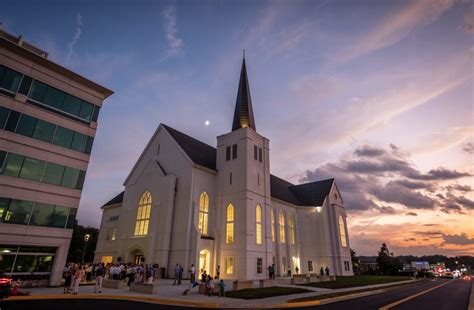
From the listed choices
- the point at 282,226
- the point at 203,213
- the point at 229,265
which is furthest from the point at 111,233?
the point at 282,226

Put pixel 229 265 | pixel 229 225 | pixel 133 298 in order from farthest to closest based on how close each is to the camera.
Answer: pixel 229 225 → pixel 229 265 → pixel 133 298

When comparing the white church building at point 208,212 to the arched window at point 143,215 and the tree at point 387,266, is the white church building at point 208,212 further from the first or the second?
the tree at point 387,266

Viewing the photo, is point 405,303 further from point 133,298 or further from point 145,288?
point 133,298

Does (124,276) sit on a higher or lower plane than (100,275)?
lower

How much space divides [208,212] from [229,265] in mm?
6862

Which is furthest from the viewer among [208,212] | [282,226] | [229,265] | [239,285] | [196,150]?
[282,226]

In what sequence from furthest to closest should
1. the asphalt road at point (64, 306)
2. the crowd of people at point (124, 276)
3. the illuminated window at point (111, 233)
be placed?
the illuminated window at point (111, 233) < the crowd of people at point (124, 276) < the asphalt road at point (64, 306)

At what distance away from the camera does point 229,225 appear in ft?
114

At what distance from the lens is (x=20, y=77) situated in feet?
74.6

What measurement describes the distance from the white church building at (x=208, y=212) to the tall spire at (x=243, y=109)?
5.8 inches

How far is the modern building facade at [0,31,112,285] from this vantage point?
69.5ft

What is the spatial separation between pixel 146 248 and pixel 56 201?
12110 mm

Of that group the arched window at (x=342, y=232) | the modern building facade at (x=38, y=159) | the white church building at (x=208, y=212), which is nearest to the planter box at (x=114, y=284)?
the modern building facade at (x=38, y=159)

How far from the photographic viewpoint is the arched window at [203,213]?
33875 mm
